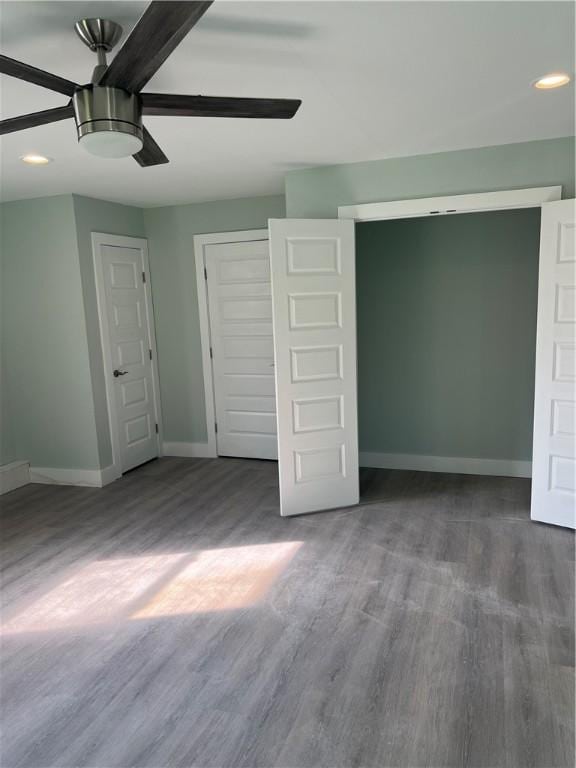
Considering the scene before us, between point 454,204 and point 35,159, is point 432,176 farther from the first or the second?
point 35,159

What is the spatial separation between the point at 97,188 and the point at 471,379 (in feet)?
11.2

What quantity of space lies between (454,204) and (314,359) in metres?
1.39

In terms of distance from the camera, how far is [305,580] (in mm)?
2979

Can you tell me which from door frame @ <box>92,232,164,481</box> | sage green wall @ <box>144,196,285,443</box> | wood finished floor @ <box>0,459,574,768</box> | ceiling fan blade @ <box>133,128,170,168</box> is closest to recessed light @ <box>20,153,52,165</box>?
door frame @ <box>92,232,164,481</box>

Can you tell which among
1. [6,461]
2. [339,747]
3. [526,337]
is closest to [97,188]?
[6,461]

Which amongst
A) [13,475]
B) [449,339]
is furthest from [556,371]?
[13,475]

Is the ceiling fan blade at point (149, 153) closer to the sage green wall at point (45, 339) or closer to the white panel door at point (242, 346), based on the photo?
the sage green wall at point (45, 339)

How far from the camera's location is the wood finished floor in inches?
75.5

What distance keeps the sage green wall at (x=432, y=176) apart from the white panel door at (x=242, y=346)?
1.11m

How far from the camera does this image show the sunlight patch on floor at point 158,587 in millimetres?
2730

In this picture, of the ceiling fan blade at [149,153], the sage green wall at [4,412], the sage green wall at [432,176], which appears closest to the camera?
the ceiling fan blade at [149,153]

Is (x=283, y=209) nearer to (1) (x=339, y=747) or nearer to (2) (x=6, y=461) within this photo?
(2) (x=6, y=461)

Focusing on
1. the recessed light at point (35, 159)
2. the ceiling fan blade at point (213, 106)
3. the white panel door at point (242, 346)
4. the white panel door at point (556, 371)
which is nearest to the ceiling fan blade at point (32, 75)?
the ceiling fan blade at point (213, 106)

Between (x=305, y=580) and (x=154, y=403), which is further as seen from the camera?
(x=154, y=403)
